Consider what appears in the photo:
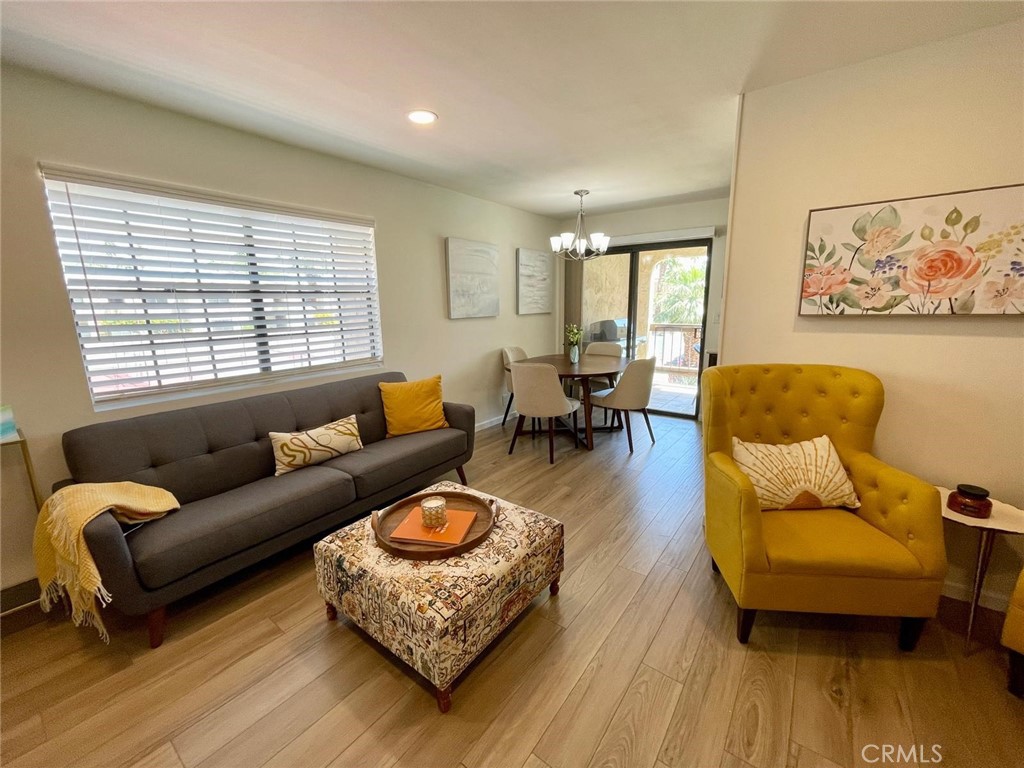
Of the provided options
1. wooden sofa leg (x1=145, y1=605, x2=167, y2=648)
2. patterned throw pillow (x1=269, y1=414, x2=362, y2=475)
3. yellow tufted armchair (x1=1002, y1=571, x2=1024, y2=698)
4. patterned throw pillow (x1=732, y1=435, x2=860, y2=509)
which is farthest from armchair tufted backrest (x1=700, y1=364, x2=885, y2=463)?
wooden sofa leg (x1=145, y1=605, x2=167, y2=648)

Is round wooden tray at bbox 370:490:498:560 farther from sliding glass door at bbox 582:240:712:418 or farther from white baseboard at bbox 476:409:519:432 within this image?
sliding glass door at bbox 582:240:712:418

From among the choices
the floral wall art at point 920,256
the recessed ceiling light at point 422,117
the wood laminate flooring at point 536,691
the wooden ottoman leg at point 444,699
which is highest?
the recessed ceiling light at point 422,117

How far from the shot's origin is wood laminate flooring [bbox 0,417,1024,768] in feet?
3.92

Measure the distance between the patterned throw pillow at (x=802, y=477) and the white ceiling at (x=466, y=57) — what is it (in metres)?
1.68

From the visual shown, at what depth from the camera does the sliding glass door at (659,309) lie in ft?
14.7

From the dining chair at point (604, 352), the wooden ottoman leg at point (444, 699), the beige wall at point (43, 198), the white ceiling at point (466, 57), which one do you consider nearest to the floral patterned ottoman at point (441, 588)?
the wooden ottoman leg at point (444, 699)

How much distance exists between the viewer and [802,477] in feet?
5.62

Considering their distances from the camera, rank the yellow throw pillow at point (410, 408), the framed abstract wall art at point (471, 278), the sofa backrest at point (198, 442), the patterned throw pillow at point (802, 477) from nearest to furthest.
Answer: the patterned throw pillow at point (802, 477) < the sofa backrest at point (198, 442) < the yellow throw pillow at point (410, 408) < the framed abstract wall art at point (471, 278)

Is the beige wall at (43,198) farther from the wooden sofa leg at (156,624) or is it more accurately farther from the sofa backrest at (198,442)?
the wooden sofa leg at (156,624)

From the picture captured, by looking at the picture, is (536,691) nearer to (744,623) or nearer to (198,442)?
(744,623)

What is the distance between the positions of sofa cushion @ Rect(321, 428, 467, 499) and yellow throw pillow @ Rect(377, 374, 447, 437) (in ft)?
0.22

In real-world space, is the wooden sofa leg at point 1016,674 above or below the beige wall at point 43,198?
below

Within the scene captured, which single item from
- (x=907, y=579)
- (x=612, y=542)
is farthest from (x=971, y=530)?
(x=612, y=542)

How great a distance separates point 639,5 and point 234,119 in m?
2.13
